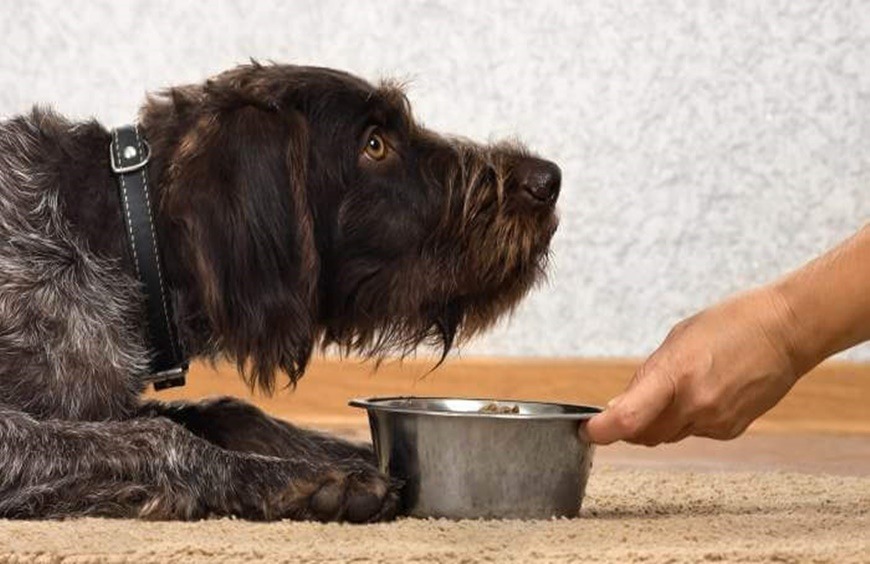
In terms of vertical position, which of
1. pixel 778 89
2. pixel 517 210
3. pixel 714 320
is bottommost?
pixel 714 320

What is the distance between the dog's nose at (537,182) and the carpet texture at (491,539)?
0.55 metres

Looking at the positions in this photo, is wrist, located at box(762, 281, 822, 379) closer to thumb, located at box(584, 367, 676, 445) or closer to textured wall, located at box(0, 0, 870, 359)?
thumb, located at box(584, 367, 676, 445)

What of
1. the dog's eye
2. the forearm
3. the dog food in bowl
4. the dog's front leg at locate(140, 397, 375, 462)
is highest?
the dog's eye

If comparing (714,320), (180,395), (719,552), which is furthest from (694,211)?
(719,552)

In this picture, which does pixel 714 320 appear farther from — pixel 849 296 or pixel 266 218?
pixel 266 218

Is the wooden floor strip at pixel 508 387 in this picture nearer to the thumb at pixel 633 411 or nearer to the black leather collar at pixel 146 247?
the black leather collar at pixel 146 247

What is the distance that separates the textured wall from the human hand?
7.37 feet

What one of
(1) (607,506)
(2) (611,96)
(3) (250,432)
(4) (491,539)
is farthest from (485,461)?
(2) (611,96)

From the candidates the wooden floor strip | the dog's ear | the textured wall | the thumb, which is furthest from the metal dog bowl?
the textured wall

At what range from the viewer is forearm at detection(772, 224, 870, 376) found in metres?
2.40

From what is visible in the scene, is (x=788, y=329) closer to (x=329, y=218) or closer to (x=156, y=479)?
(x=329, y=218)

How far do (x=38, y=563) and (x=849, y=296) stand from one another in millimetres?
1245

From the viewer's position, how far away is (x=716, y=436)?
2555 millimetres

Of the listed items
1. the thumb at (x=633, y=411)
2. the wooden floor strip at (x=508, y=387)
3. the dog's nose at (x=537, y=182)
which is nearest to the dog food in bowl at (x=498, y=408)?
the thumb at (x=633, y=411)
